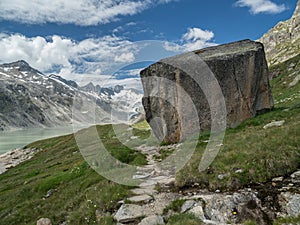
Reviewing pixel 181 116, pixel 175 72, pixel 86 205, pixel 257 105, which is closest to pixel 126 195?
pixel 86 205

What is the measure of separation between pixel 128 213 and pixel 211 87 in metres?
15.8

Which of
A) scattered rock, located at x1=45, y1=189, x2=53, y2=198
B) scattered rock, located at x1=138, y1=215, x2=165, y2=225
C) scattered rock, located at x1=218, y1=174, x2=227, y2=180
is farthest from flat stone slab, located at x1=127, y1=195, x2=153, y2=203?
scattered rock, located at x1=45, y1=189, x2=53, y2=198

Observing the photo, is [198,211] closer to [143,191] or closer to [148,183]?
[143,191]

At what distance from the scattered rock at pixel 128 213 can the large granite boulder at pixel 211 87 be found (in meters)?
13.9

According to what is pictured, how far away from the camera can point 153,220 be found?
9.52 m

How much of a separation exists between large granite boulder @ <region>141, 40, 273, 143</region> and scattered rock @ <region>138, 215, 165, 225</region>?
14529 mm

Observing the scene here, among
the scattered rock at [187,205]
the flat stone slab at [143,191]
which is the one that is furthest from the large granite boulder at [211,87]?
the scattered rock at [187,205]

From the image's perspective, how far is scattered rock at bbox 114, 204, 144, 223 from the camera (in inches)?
394

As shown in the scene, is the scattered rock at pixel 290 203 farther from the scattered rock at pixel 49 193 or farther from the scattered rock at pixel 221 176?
the scattered rock at pixel 49 193

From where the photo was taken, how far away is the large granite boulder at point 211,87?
75.7 ft

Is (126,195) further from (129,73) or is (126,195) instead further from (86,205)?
(129,73)

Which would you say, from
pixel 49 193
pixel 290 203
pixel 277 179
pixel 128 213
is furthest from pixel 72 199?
pixel 290 203

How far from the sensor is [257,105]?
82.0ft

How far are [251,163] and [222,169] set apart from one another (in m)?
1.39
